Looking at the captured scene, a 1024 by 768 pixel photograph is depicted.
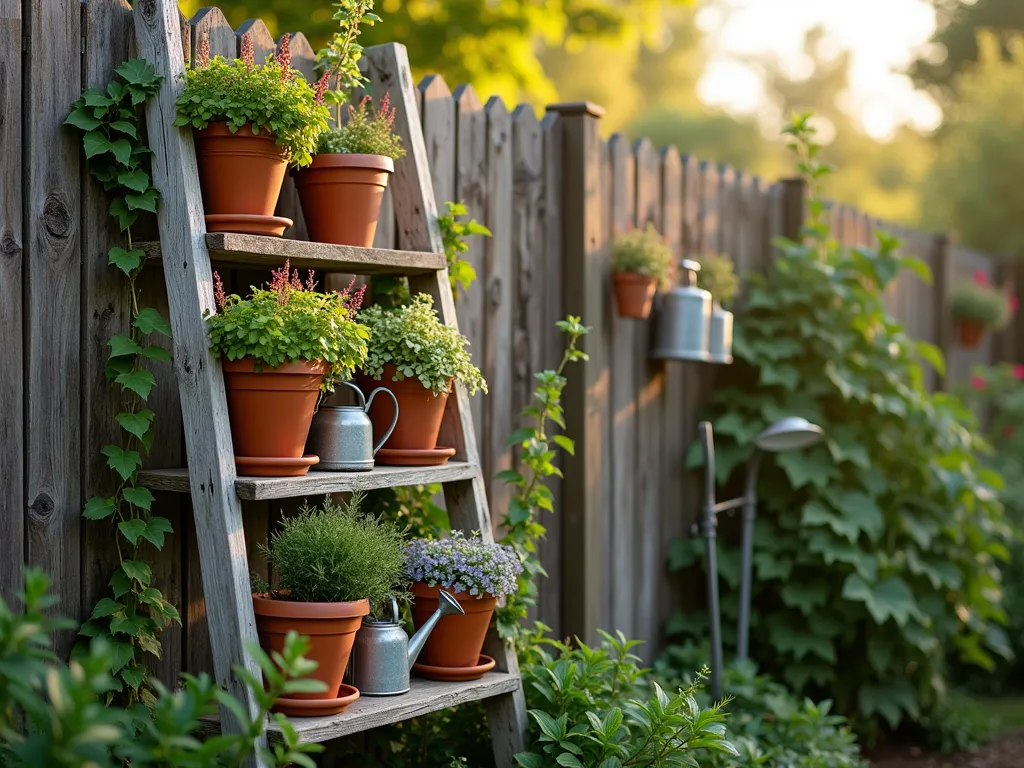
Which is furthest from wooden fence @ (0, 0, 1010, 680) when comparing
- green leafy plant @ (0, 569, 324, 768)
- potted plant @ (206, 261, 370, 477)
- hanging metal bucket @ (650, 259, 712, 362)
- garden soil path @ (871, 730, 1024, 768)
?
garden soil path @ (871, 730, 1024, 768)

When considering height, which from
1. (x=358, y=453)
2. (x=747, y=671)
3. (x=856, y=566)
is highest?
(x=358, y=453)

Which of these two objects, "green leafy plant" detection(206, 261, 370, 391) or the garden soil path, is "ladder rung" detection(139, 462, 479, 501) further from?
the garden soil path

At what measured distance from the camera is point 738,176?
528cm

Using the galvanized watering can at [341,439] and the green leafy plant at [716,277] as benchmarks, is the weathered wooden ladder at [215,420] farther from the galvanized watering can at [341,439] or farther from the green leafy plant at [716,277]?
the green leafy plant at [716,277]

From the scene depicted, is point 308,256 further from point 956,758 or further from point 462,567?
point 956,758

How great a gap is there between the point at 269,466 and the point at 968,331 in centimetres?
700

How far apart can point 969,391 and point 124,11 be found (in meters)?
6.95

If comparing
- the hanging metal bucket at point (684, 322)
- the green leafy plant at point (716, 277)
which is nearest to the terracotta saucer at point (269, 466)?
the hanging metal bucket at point (684, 322)

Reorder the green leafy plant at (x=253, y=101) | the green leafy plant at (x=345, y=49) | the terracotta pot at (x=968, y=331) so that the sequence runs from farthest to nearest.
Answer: the terracotta pot at (x=968, y=331)
the green leafy plant at (x=345, y=49)
the green leafy plant at (x=253, y=101)

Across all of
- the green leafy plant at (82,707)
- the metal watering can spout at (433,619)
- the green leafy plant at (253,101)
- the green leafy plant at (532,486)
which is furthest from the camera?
the green leafy plant at (532,486)

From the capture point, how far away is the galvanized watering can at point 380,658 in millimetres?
2596

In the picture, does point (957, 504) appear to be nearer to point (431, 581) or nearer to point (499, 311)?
point (499, 311)

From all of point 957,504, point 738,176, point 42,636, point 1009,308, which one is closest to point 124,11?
point 42,636

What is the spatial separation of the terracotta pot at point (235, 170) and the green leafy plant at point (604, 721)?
4.48ft
